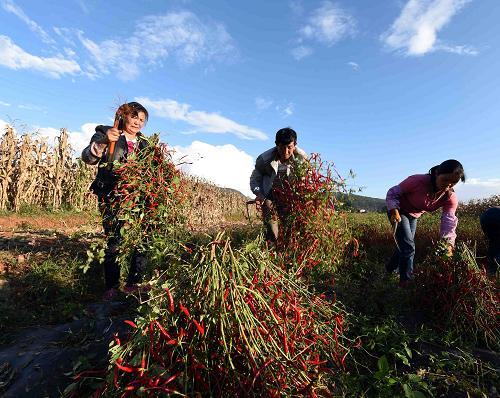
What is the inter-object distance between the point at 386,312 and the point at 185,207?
7.72 feet

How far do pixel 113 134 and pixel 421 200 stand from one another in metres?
3.89

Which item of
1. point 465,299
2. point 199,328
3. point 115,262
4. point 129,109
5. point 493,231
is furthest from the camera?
point 493,231

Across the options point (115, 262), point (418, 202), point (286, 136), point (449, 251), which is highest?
point (286, 136)

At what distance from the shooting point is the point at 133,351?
166cm

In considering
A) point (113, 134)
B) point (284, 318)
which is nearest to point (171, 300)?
point (284, 318)

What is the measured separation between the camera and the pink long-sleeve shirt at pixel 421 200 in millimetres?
4211

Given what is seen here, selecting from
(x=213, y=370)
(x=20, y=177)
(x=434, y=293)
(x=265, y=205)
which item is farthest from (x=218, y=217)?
(x=213, y=370)

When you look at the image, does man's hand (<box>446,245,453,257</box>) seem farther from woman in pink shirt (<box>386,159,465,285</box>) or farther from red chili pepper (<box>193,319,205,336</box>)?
red chili pepper (<box>193,319,205,336</box>)

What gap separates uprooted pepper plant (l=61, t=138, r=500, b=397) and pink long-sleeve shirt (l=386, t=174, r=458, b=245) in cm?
80

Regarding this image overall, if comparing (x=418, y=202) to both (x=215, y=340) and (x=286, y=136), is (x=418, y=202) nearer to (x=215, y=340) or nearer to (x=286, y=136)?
(x=286, y=136)

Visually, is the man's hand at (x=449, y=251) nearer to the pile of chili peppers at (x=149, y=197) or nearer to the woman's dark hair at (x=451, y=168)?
the woman's dark hair at (x=451, y=168)

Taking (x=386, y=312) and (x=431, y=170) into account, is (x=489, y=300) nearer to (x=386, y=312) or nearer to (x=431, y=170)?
(x=386, y=312)

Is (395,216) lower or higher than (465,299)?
higher

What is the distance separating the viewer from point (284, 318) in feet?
5.55
